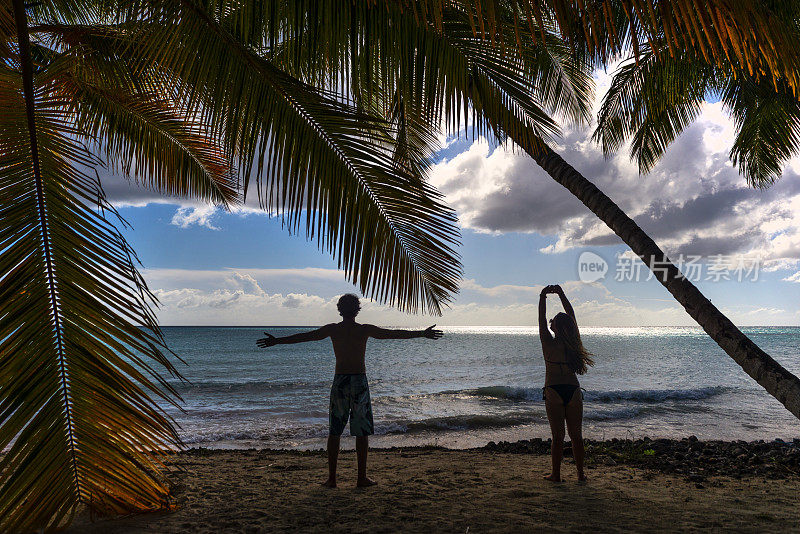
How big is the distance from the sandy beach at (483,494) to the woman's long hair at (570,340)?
48.4 inches

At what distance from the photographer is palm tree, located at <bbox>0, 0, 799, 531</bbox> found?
255 cm

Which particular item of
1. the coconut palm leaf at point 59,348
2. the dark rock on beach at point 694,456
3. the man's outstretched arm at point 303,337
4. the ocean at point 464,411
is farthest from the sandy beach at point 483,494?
the ocean at point 464,411

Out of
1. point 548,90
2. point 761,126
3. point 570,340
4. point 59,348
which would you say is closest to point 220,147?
point 59,348

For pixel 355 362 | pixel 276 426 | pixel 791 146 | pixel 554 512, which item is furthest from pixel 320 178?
pixel 276 426

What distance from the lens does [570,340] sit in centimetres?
498

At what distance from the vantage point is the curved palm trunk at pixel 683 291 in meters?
4.41

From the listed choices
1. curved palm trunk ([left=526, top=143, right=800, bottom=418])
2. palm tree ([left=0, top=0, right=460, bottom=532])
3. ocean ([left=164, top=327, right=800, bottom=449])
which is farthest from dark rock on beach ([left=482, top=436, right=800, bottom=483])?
palm tree ([left=0, top=0, right=460, bottom=532])

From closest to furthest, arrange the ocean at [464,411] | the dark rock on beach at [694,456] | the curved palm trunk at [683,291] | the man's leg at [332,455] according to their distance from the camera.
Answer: the curved palm trunk at [683,291] → the man's leg at [332,455] → the dark rock on beach at [694,456] → the ocean at [464,411]

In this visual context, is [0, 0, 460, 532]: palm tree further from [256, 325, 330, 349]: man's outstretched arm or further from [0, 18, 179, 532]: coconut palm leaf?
[256, 325, 330, 349]: man's outstretched arm

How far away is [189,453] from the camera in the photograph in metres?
7.67

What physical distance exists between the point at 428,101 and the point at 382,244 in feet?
3.42

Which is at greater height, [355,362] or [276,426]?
[355,362]

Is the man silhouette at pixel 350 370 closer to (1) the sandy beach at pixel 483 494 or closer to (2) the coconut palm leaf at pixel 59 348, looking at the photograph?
(1) the sandy beach at pixel 483 494

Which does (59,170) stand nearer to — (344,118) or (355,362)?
(344,118)
